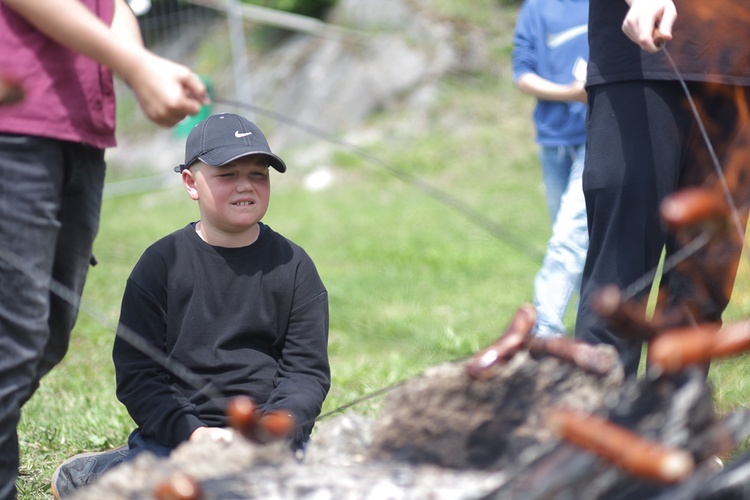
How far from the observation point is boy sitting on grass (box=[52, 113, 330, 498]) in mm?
2678

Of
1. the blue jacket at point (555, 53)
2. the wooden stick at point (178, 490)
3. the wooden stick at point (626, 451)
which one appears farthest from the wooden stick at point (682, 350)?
the blue jacket at point (555, 53)

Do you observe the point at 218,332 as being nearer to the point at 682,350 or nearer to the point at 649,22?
the point at 649,22

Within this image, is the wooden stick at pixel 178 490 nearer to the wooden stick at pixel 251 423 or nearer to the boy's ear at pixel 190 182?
the wooden stick at pixel 251 423

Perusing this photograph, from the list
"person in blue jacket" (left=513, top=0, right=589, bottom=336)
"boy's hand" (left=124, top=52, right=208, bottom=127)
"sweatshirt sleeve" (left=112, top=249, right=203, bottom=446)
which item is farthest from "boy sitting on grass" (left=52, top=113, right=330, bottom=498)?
"person in blue jacket" (left=513, top=0, right=589, bottom=336)

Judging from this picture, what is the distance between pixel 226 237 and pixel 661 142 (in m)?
1.25

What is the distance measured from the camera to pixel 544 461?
1.49 m

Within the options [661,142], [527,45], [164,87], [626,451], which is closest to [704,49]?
[661,142]

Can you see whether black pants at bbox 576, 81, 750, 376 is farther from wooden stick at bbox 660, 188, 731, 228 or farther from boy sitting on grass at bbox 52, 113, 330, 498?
wooden stick at bbox 660, 188, 731, 228

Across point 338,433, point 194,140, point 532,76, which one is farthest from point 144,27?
point 338,433

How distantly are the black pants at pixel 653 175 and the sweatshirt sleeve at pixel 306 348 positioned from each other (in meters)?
0.73

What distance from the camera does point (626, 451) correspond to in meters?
1.36

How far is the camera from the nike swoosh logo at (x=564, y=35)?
14.9 ft

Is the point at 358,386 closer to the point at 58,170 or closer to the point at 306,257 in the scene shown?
the point at 306,257

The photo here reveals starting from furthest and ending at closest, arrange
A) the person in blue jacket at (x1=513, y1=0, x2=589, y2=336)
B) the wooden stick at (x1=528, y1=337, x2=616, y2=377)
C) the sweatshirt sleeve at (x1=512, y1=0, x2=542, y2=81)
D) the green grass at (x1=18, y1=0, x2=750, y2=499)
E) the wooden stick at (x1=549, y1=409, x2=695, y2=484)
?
1. the sweatshirt sleeve at (x1=512, y1=0, x2=542, y2=81)
2. the person in blue jacket at (x1=513, y1=0, x2=589, y2=336)
3. the green grass at (x1=18, y1=0, x2=750, y2=499)
4. the wooden stick at (x1=528, y1=337, x2=616, y2=377)
5. the wooden stick at (x1=549, y1=409, x2=695, y2=484)
